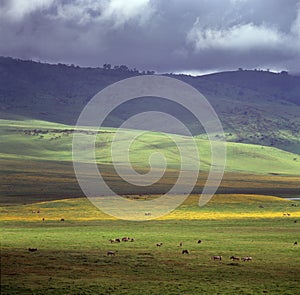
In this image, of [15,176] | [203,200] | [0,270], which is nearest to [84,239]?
[0,270]

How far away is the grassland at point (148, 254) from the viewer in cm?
4391

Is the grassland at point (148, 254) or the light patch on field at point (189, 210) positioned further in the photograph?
the light patch on field at point (189, 210)

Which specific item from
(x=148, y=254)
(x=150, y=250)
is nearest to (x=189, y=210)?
(x=150, y=250)

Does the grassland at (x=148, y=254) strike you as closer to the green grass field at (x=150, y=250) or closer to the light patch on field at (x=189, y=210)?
the green grass field at (x=150, y=250)

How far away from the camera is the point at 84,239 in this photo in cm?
6762

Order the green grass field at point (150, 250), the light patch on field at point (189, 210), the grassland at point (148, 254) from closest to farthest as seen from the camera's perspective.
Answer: the grassland at point (148, 254)
the green grass field at point (150, 250)
the light patch on field at point (189, 210)

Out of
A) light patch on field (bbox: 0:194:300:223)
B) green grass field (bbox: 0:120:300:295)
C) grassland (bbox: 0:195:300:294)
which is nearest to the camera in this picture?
grassland (bbox: 0:195:300:294)

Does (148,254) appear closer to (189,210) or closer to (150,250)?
(150,250)

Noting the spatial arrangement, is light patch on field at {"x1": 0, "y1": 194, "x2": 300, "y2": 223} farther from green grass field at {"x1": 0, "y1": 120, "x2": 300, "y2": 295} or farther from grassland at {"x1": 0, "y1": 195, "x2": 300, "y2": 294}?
grassland at {"x1": 0, "y1": 195, "x2": 300, "y2": 294}

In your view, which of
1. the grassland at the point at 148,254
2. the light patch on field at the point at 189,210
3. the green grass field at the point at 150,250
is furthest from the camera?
the light patch on field at the point at 189,210

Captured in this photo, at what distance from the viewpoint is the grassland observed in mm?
43912

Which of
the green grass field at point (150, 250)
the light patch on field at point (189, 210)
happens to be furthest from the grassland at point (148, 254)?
the light patch on field at point (189, 210)

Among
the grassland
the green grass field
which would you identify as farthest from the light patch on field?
the grassland

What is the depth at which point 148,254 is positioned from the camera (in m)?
57.6
